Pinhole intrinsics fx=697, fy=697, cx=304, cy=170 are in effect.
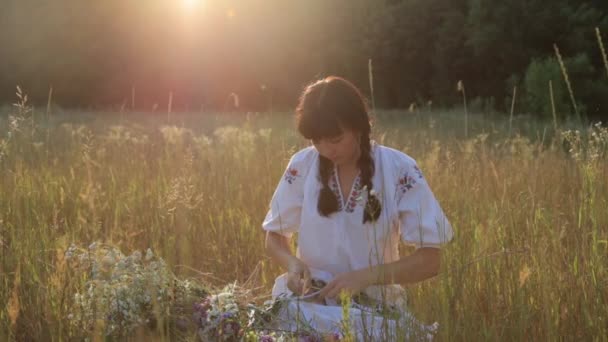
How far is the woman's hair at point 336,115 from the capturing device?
2.41 meters

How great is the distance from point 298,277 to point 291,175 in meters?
0.49

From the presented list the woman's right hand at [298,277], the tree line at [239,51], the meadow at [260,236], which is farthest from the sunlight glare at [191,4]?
the woman's right hand at [298,277]

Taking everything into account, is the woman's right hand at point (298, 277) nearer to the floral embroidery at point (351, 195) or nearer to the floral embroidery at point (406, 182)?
the floral embroidery at point (351, 195)

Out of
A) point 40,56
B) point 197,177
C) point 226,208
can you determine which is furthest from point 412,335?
point 40,56

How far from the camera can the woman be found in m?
2.38

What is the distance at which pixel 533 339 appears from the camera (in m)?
2.27

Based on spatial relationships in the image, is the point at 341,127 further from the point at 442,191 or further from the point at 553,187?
the point at 553,187

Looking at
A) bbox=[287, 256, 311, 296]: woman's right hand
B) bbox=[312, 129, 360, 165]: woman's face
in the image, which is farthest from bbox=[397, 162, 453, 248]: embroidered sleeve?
bbox=[287, 256, 311, 296]: woman's right hand

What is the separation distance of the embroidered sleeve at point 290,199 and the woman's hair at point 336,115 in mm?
293

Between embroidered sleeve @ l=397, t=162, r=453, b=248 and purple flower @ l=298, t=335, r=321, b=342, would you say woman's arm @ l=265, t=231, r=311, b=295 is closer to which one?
purple flower @ l=298, t=335, r=321, b=342

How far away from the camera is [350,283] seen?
7.64 feet

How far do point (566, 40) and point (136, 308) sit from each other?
20.1m

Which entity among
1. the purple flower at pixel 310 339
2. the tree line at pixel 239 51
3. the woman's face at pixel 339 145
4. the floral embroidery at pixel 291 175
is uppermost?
the tree line at pixel 239 51

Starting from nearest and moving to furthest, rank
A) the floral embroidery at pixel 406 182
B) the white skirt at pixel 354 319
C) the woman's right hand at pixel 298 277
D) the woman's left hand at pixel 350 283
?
1. the white skirt at pixel 354 319
2. the woman's left hand at pixel 350 283
3. the woman's right hand at pixel 298 277
4. the floral embroidery at pixel 406 182
